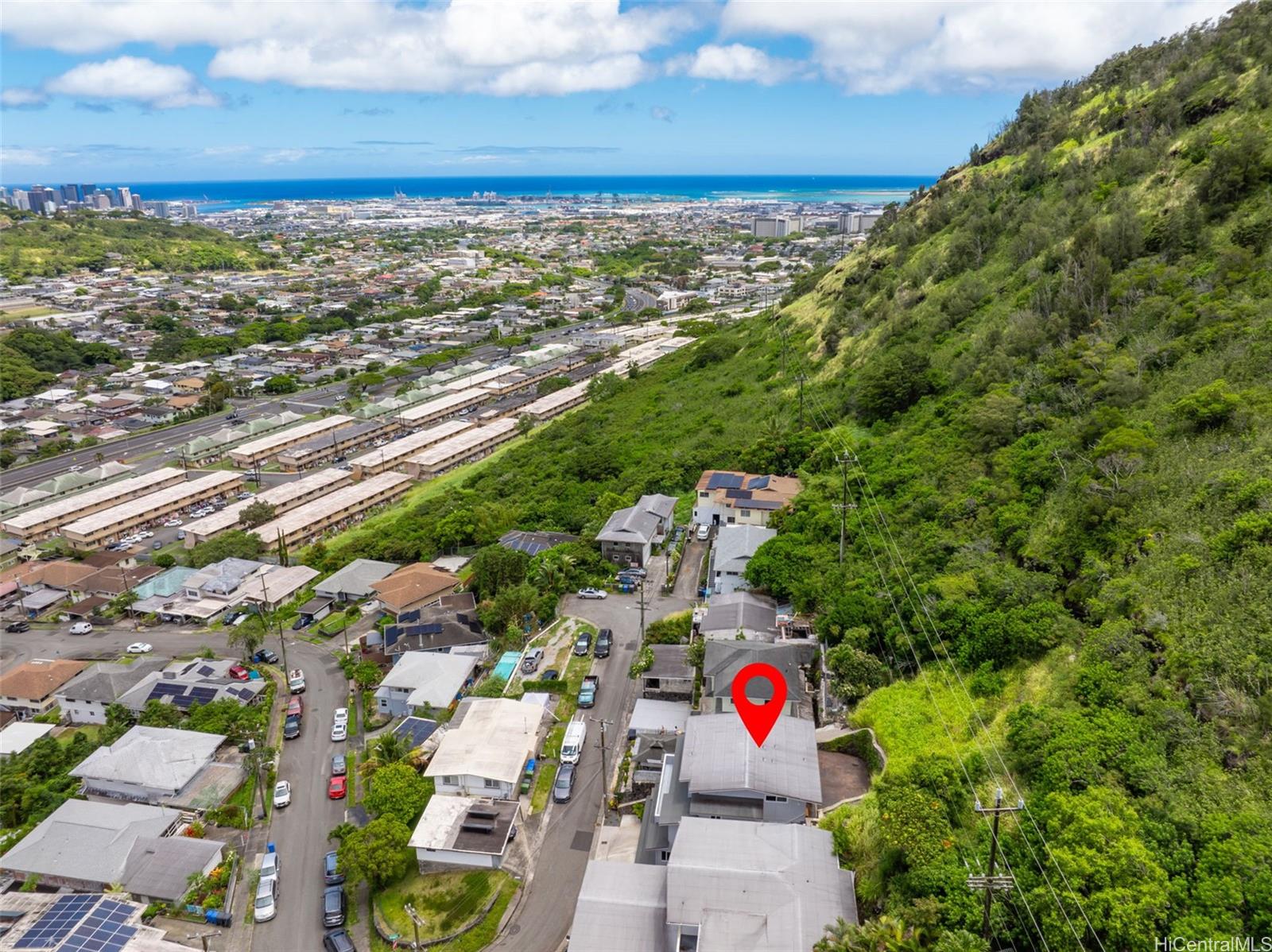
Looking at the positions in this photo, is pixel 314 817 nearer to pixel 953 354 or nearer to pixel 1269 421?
pixel 1269 421

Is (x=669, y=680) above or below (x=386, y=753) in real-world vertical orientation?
above

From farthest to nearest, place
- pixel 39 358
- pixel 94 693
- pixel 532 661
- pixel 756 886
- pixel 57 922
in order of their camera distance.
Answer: pixel 39 358 → pixel 532 661 → pixel 94 693 → pixel 57 922 → pixel 756 886

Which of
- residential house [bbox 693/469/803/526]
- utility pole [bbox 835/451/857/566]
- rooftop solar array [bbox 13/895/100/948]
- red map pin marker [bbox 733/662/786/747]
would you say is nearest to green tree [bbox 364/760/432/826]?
rooftop solar array [bbox 13/895/100/948]

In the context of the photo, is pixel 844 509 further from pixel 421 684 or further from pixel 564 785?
pixel 421 684

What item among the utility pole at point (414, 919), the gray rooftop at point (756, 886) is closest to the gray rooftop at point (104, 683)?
the utility pole at point (414, 919)

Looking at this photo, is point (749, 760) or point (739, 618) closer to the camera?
point (749, 760)

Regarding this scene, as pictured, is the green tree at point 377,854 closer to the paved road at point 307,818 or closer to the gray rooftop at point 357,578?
the paved road at point 307,818

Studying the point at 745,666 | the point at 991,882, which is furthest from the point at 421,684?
the point at 991,882
